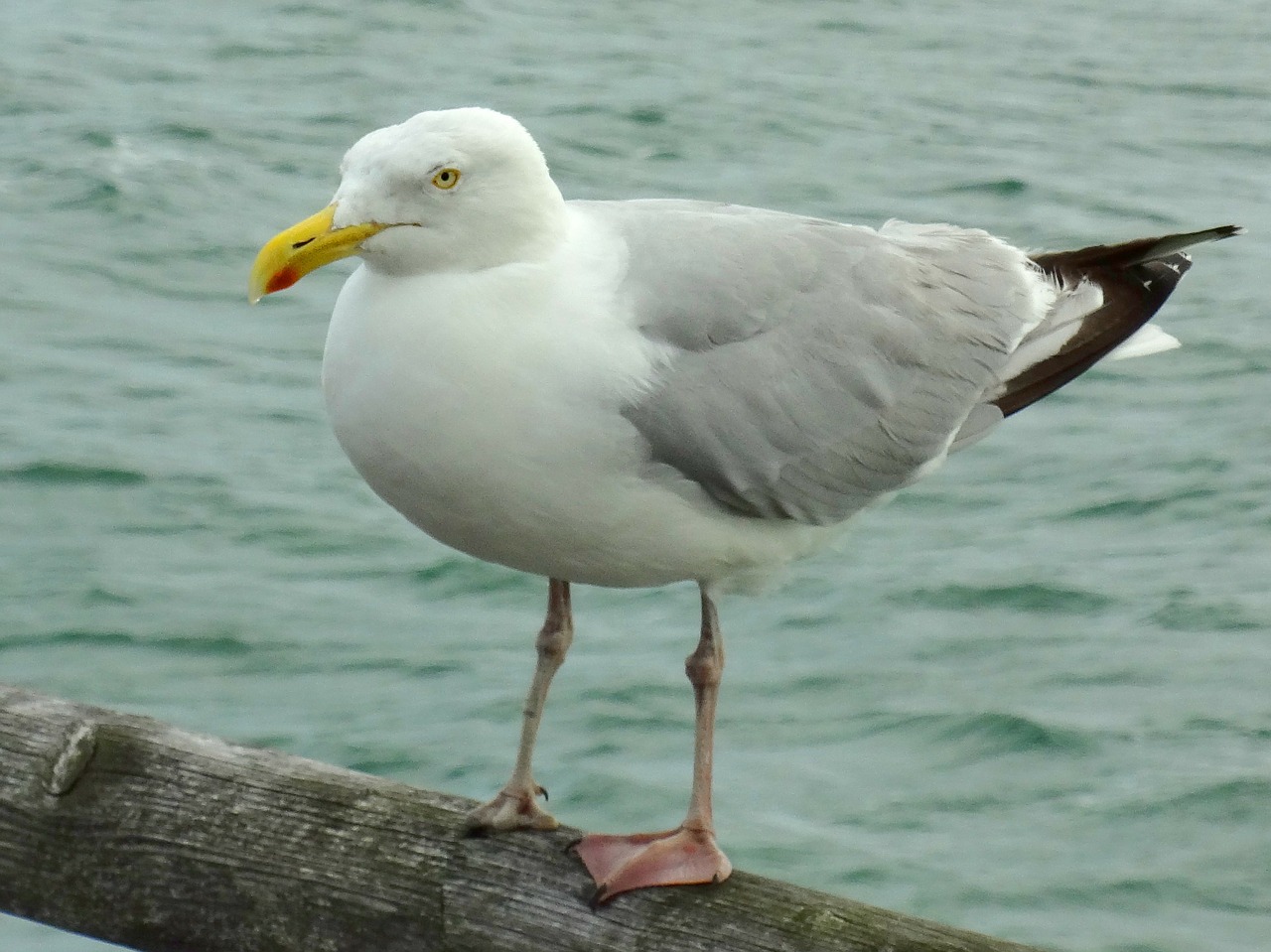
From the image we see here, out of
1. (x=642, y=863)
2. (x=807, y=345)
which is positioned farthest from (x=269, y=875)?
(x=807, y=345)

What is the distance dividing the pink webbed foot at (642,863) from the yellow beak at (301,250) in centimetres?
97

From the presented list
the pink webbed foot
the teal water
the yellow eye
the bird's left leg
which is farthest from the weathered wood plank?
the teal water

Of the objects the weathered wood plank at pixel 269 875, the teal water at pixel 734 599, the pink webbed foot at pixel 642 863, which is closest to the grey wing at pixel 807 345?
the pink webbed foot at pixel 642 863

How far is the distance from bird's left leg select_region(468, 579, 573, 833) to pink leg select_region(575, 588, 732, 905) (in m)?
0.14

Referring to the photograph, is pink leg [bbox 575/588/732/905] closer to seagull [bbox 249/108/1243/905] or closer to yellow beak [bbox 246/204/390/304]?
seagull [bbox 249/108/1243/905]

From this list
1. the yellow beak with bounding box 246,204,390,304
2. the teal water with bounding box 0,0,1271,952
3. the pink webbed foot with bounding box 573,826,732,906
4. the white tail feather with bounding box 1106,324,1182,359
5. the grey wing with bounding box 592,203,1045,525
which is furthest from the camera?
the teal water with bounding box 0,0,1271,952

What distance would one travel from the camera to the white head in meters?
3.15

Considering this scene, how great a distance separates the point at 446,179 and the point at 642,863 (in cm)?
107

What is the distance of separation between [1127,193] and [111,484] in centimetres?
607

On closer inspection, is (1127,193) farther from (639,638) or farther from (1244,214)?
(639,638)

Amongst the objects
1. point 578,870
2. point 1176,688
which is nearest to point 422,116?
point 578,870

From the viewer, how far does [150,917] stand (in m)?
2.90

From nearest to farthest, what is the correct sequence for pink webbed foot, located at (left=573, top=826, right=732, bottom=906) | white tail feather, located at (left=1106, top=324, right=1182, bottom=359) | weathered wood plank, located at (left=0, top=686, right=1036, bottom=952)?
weathered wood plank, located at (left=0, top=686, right=1036, bottom=952) → pink webbed foot, located at (left=573, top=826, right=732, bottom=906) → white tail feather, located at (left=1106, top=324, right=1182, bottom=359)

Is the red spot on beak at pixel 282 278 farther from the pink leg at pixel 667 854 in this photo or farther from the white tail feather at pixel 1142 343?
the white tail feather at pixel 1142 343
